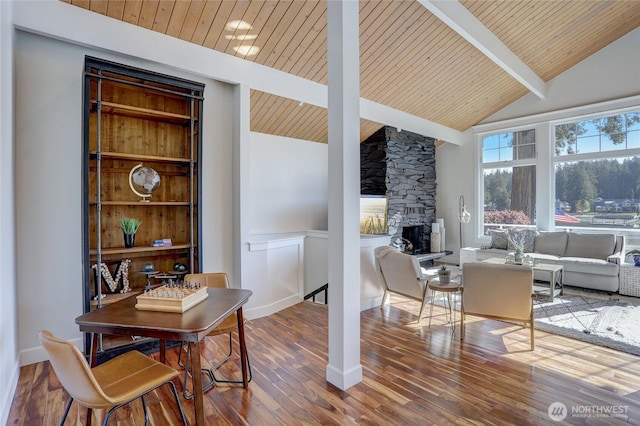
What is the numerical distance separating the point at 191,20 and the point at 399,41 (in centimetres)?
262

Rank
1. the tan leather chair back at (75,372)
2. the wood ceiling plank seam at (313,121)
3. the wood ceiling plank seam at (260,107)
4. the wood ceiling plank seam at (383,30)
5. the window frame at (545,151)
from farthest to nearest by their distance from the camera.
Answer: the window frame at (545,151) → the wood ceiling plank seam at (313,121) → the wood ceiling plank seam at (260,107) → the wood ceiling plank seam at (383,30) → the tan leather chair back at (75,372)

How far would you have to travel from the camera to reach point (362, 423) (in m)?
2.01

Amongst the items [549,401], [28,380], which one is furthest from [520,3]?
[28,380]

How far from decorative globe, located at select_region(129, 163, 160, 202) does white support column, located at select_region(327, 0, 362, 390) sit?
6.25ft

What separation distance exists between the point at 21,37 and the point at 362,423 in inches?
Answer: 154

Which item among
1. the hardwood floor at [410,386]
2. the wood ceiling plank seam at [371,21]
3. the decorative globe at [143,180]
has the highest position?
the wood ceiling plank seam at [371,21]

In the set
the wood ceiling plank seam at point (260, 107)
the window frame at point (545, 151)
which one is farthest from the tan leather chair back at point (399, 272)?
the window frame at point (545, 151)

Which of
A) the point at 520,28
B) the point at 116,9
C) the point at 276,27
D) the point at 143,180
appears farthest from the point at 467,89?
the point at 143,180

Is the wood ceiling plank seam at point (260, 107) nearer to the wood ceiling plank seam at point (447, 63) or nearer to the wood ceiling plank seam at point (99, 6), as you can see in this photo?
the wood ceiling plank seam at point (99, 6)

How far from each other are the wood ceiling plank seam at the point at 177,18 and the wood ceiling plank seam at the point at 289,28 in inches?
37.6

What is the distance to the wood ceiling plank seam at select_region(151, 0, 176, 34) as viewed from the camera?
301cm

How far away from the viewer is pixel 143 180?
324 cm

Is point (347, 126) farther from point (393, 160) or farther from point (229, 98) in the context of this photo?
point (393, 160)

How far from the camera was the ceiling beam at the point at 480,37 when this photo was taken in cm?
386
